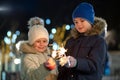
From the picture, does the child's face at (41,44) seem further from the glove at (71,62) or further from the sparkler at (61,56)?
the glove at (71,62)

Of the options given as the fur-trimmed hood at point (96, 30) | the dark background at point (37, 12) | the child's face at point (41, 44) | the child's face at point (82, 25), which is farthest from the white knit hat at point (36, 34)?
the dark background at point (37, 12)

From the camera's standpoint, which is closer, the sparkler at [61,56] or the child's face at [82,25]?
the sparkler at [61,56]

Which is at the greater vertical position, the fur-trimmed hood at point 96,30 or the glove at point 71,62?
the fur-trimmed hood at point 96,30

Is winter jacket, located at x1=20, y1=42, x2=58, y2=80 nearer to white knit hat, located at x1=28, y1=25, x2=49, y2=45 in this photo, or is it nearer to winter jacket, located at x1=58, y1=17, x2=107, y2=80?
white knit hat, located at x1=28, y1=25, x2=49, y2=45

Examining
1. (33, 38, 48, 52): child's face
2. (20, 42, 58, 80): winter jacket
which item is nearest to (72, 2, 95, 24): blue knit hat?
(20, 42, 58, 80): winter jacket

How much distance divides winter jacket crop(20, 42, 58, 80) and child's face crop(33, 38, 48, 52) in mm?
41

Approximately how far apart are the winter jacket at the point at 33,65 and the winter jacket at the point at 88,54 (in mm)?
352

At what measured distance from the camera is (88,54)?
7.75 feet

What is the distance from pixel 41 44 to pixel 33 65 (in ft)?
0.79

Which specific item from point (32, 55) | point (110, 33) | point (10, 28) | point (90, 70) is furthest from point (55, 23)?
point (90, 70)

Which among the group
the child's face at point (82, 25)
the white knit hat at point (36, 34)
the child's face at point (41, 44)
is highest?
the child's face at point (82, 25)

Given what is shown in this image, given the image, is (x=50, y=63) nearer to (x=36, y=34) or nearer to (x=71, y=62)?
(x=71, y=62)

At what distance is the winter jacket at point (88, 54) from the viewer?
230cm

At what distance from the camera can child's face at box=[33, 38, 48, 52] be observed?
10.3 ft
